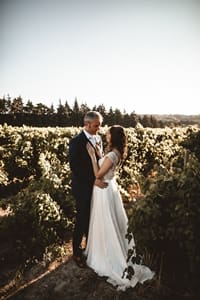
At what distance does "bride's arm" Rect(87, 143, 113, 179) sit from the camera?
14.5ft

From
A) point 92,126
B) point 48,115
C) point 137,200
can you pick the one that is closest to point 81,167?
point 92,126

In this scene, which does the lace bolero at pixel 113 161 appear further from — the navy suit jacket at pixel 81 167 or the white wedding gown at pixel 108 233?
the navy suit jacket at pixel 81 167

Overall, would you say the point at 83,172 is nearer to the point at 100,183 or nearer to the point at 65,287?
the point at 100,183

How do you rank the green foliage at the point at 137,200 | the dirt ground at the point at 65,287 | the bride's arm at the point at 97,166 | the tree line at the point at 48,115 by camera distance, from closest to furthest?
1. the green foliage at the point at 137,200
2. the dirt ground at the point at 65,287
3. the bride's arm at the point at 97,166
4. the tree line at the point at 48,115

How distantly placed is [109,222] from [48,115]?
73.8m

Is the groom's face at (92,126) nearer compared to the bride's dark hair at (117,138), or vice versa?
the bride's dark hair at (117,138)

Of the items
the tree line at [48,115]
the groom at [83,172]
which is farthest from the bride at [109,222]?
the tree line at [48,115]

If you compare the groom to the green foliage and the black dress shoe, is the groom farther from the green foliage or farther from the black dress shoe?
the green foliage

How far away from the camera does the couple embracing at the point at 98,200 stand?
4559mm

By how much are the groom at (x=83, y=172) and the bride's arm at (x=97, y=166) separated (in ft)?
0.36

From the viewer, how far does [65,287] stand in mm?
4363

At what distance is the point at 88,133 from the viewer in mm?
4883

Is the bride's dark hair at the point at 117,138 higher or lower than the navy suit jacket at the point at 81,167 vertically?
higher

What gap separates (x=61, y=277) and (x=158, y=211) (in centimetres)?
272
